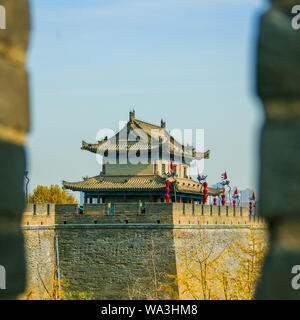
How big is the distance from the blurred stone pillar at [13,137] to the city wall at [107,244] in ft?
49.4

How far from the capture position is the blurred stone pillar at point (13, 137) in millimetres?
1943

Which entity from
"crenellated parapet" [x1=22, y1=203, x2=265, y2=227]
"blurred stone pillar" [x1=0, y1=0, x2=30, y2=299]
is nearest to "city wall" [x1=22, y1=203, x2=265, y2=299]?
"crenellated parapet" [x1=22, y1=203, x2=265, y2=227]

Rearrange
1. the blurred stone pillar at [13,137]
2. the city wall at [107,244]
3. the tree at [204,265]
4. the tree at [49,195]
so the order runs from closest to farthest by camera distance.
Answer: the blurred stone pillar at [13,137]
the tree at [204,265]
the city wall at [107,244]
the tree at [49,195]

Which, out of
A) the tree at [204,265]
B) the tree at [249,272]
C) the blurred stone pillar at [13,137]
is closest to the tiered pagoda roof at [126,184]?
the tree at [204,265]

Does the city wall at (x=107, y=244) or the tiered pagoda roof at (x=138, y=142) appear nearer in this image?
the city wall at (x=107, y=244)

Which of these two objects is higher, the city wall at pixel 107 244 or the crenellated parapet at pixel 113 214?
the crenellated parapet at pixel 113 214

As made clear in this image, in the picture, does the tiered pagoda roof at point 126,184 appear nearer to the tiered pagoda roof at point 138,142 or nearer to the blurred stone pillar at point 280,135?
the tiered pagoda roof at point 138,142

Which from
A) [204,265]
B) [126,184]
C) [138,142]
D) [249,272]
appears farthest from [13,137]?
[138,142]

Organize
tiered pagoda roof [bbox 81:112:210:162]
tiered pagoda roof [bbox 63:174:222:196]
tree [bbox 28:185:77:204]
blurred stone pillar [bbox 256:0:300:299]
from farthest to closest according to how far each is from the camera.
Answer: tree [bbox 28:185:77:204] → tiered pagoda roof [bbox 81:112:210:162] → tiered pagoda roof [bbox 63:174:222:196] → blurred stone pillar [bbox 256:0:300:299]

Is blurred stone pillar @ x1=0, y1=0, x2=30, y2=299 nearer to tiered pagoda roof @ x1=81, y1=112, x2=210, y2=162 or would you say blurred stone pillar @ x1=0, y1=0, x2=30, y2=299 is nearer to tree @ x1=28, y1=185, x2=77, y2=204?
tiered pagoda roof @ x1=81, y1=112, x2=210, y2=162

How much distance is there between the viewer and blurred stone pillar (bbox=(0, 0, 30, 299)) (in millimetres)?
1943

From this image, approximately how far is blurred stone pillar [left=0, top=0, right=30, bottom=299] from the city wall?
15.1m

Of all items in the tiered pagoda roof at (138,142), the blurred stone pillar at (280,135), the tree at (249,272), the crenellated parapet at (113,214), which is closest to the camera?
the blurred stone pillar at (280,135)

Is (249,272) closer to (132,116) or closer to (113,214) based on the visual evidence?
(113,214)
